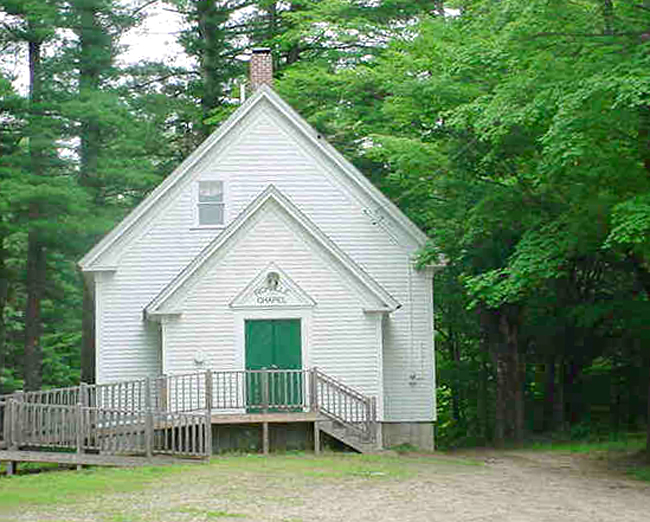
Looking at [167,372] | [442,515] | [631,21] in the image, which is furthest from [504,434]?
[442,515]

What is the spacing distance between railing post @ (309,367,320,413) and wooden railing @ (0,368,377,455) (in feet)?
0.07

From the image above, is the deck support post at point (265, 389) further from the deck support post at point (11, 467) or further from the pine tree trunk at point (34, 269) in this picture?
the pine tree trunk at point (34, 269)

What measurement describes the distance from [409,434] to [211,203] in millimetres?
7419

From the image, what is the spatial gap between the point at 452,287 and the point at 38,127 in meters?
13.3

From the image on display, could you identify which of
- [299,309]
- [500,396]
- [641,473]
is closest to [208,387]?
[299,309]

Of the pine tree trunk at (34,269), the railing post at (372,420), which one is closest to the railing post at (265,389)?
the railing post at (372,420)

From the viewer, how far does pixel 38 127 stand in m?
30.0

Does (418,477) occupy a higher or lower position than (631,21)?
lower

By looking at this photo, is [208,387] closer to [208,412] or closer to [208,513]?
[208,412]

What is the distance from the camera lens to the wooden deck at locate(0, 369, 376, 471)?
19.9 metres

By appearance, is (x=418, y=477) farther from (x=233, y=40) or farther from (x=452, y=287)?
(x=233, y=40)

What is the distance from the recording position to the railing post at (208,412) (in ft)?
65.0

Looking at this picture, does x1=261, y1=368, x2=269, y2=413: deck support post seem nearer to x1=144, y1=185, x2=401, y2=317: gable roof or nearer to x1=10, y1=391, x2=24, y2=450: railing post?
x1=144, y1=185, x2=401, y2=317: gable roof

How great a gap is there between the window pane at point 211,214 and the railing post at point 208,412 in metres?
4.73
